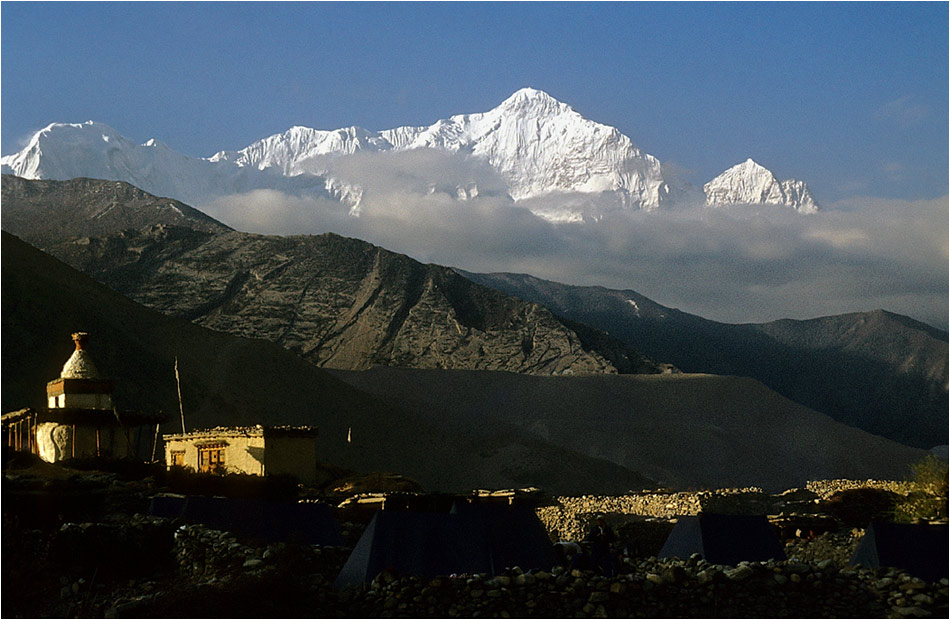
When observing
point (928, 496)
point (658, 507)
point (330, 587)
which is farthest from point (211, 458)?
point (330, 587)

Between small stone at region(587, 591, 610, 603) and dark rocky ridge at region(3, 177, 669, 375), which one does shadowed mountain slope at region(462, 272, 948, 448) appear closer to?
dark rocky ridge at region(3, 177, 669, 375)

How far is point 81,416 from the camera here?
34531 millimetres

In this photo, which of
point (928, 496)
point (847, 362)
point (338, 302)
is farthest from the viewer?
point (847, 362)

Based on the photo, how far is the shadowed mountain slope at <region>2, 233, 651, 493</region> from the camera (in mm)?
62219

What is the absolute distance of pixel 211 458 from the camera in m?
38.1

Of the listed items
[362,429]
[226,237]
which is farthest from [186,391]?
[226,237]

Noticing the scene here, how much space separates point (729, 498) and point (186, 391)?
1669 inches

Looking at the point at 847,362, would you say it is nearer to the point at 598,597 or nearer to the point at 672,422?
the point at 672,422

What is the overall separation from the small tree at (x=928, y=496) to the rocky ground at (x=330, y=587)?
794 centimetres

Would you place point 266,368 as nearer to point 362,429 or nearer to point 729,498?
point 362,429

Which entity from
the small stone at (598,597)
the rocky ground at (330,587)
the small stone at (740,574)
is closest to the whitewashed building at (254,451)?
the rocky ground at (330,587)

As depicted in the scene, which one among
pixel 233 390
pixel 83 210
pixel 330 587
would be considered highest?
pixel 83 210

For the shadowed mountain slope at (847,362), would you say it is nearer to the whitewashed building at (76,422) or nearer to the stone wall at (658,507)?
the stone wall at (658,507)

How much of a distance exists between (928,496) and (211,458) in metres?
24.3
